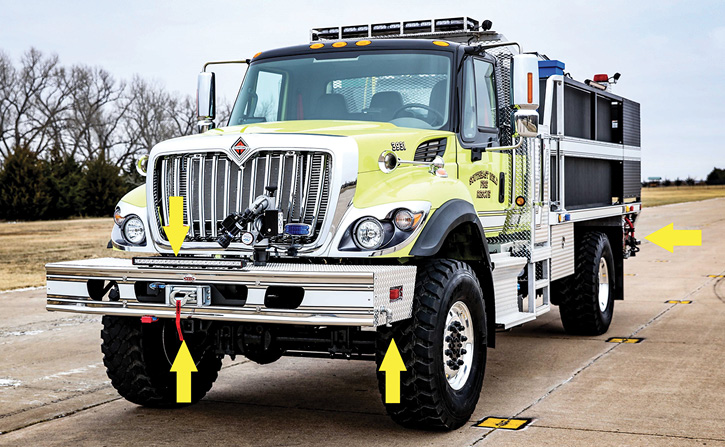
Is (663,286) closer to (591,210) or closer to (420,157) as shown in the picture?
(591,210)

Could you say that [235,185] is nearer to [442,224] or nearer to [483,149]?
[442,224]

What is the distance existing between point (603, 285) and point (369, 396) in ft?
15.1

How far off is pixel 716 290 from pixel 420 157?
9502mm

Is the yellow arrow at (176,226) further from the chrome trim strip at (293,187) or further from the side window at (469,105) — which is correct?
the side window at (469,105)

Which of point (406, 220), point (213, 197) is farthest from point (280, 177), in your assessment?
point (406, 220)

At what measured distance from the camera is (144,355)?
669cm

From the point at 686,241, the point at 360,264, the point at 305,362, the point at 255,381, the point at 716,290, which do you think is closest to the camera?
the point at 360,264

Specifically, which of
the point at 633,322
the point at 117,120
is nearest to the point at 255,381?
the point at 633,322

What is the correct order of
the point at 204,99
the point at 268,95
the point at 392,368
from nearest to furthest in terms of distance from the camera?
the point at 392,368 < the point at 268,95 < the point at 204,99

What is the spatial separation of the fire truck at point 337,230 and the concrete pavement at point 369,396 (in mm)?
384

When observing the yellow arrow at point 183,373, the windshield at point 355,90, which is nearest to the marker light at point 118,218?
the yellow arrow at point 183,373

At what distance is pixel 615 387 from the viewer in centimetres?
738

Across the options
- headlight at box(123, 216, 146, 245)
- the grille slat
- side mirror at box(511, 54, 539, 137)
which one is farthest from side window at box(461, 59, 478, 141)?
headlight at box(123, 216, 146, 245)

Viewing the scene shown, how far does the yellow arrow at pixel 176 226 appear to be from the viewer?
6.12m
